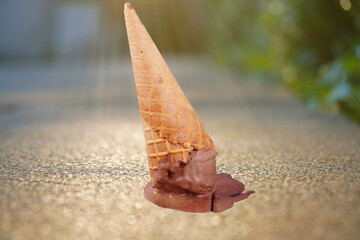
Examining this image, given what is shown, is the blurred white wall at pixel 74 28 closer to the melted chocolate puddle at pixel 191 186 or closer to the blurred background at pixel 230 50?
the blurred background at pixel 230 50

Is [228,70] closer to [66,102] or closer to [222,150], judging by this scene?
[66,102]

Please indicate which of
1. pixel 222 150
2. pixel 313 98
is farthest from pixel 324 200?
pixel 313 98

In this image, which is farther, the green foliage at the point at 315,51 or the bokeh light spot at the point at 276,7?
the bokeh light spot at the point at 276,7

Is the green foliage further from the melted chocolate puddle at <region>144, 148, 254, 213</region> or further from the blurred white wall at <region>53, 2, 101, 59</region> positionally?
the blurred white wall at <region>53, 2, 101, 59</region>

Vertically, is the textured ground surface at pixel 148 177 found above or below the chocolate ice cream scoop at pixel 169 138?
below

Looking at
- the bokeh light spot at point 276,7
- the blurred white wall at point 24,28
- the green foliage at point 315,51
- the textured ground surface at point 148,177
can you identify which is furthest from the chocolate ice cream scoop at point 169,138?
the blurred white wall at point 24,28

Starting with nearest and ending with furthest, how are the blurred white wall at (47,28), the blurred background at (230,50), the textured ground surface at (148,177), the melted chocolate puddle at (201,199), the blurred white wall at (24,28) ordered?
1. the textured ground surface at (148,177)
2. the melted chocolate puddle at (201,199)
3. the blurred background at (230,50)
4. the blurred white wall at (24,28)
5. the blurred white wall at (47,28)

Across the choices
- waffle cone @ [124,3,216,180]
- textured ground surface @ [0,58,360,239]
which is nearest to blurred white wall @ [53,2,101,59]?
textured ground surface @ [0,58,360,239]
